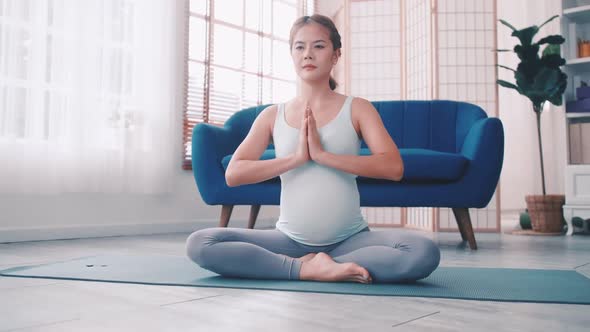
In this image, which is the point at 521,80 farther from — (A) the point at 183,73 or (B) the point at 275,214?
(A) the point at 183,73

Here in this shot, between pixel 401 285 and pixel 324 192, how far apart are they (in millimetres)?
316

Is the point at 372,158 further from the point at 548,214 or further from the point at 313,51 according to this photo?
the point at 548,214

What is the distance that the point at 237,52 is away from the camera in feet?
14.6

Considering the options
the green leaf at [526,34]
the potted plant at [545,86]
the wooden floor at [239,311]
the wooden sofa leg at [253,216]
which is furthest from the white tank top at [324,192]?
the green leaf at [526,34]

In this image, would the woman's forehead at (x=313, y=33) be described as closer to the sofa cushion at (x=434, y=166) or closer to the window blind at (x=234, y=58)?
the sofa cushion at (x=434, y=166)

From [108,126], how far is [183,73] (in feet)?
2.80

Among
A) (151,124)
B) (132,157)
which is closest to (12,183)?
(132,157)

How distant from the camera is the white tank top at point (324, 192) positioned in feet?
4.58

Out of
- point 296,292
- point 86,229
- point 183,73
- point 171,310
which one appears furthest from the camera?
point 183,73

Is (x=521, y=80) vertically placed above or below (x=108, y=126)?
above

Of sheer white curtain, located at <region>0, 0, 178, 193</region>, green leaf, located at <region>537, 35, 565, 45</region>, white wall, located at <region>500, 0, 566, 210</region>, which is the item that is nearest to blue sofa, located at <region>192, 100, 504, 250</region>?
sheer white curtain, located at <region>0, 0, 178, 193</region>

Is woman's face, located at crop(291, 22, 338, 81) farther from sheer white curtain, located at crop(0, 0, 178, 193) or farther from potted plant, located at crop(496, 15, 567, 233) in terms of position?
potted plant, located at crop(496, 15, 567, 233)

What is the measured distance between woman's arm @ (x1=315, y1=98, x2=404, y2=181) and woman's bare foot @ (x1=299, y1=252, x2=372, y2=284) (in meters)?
0.24

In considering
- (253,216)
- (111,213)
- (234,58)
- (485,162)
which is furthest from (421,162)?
(234,58)
